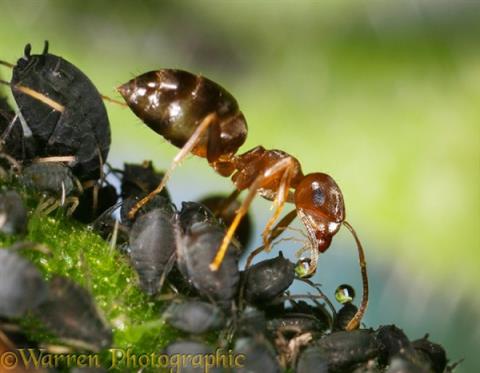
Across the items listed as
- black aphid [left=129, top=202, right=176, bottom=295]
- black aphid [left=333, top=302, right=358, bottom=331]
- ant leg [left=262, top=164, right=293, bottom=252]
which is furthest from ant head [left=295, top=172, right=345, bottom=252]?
black aphid [left=129, top=202, right=176, bottom=295]

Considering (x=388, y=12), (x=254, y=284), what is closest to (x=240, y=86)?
(x=388, y=12)

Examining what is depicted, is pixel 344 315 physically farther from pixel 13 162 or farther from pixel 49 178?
pixel 13 162

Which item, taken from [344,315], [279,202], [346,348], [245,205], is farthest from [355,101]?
[346,348]

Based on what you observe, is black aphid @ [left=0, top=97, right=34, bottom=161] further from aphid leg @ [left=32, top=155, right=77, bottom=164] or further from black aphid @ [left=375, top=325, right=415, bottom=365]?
black aphid @ [left=375, top=325, right=415, bottom=365]

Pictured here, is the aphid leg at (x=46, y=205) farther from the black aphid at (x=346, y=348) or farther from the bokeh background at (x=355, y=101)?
the bokeh background at (x=355, y=101)

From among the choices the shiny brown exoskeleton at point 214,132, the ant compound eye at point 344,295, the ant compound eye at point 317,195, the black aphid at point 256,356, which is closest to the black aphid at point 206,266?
the black aphid at point 256,356

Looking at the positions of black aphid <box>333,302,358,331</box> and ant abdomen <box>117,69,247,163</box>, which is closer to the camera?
black aphid <box>333,302,358,331</box>
